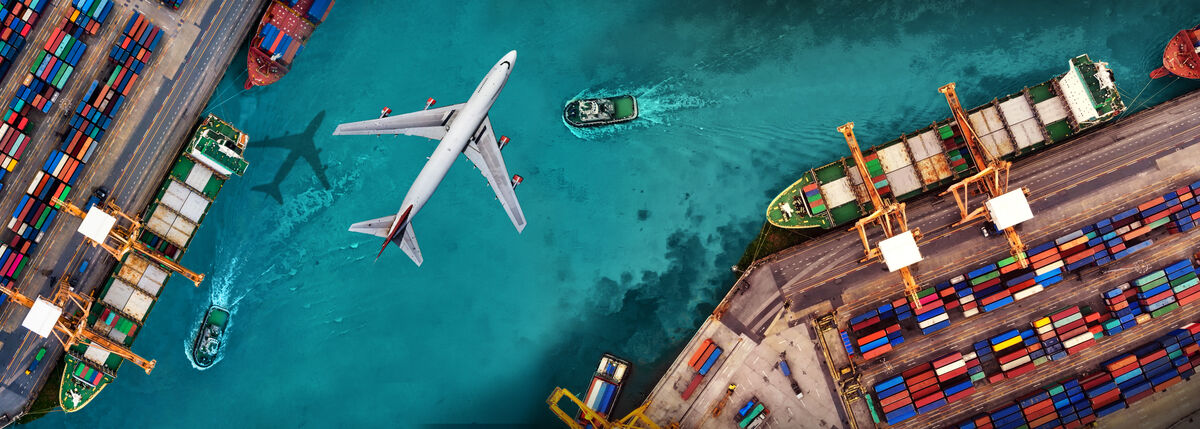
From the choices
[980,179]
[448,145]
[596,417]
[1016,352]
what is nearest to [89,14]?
[448,145]

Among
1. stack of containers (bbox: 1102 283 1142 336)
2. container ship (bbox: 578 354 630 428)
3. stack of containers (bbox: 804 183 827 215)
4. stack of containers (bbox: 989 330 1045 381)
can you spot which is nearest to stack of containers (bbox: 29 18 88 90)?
container ship (bbox: 578 354 630 428)

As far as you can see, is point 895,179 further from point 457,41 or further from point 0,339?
point 0,339

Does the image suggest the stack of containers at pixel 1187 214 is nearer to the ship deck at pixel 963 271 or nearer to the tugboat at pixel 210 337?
the ship deck at pixel 963 271

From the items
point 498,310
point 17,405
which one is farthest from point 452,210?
point 17,405

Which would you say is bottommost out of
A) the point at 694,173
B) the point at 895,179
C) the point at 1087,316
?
the point at 1087,316

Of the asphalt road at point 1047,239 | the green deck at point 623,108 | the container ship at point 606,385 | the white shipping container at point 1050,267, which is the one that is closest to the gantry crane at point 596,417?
the container ship at point 606,385
